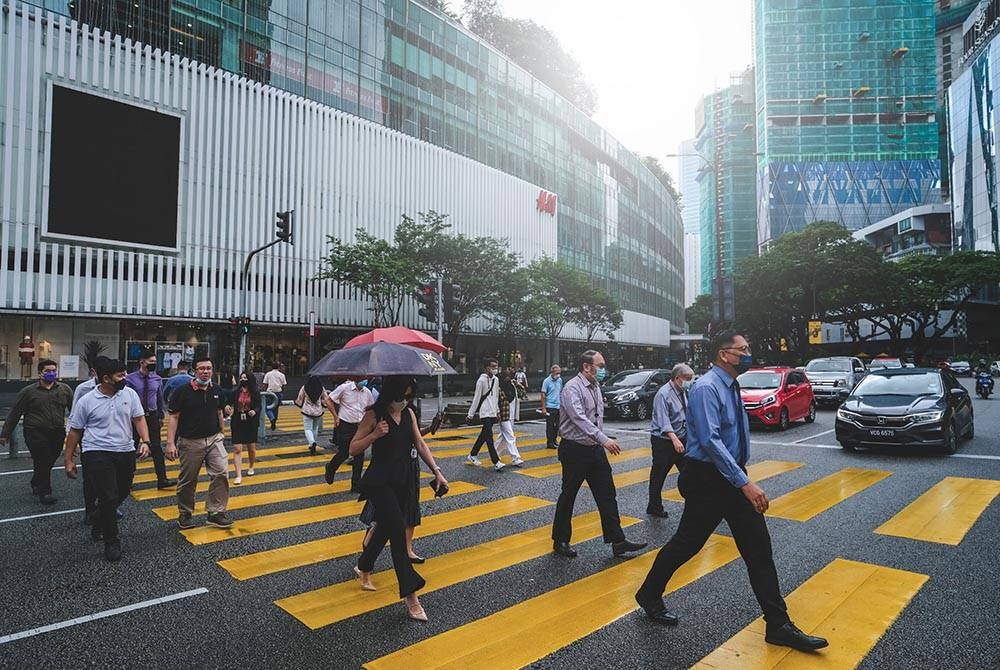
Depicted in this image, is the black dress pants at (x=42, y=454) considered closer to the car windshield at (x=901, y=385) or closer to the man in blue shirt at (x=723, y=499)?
the man in blue shirt at (x=723, y=499)

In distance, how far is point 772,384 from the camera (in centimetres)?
1588

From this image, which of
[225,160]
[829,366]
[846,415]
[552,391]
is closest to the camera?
[846,415]

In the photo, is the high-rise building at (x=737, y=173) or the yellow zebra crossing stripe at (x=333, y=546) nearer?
the yellow zebra crossing stripe at (x=333, y=546)

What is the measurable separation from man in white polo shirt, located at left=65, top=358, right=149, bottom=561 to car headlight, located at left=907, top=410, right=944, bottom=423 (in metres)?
Result: 11.9

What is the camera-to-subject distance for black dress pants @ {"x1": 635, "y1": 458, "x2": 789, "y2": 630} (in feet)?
12.3

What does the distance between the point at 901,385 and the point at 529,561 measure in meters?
10.2

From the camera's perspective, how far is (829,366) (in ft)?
73.7

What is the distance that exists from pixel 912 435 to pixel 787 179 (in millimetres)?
95462

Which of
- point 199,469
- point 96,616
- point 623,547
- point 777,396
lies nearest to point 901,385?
point 777,396

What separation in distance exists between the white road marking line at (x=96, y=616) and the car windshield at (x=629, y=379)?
15802 millimetres

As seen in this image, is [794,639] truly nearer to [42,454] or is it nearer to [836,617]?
[836,617]

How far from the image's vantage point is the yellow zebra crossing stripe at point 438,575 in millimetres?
4312

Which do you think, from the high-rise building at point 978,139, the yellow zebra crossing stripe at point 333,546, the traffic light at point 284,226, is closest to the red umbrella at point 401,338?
the yellow zebra crossing stripe at point 333,546

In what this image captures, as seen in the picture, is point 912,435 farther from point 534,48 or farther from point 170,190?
point 534,48
